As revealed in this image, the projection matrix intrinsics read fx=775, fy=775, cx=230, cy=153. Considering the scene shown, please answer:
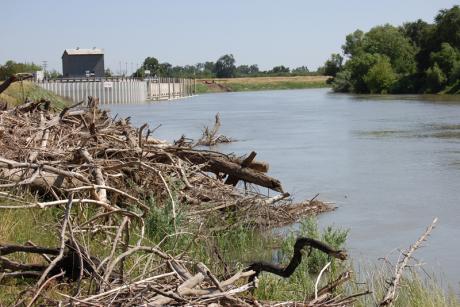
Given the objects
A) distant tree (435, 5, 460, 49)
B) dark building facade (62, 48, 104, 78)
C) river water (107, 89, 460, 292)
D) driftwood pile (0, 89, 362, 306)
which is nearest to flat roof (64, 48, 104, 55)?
dark building facade (62, 48, 104, 78)

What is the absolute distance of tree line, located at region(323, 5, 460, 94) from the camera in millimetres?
80812

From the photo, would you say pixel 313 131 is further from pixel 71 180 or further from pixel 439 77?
pixel 439 77

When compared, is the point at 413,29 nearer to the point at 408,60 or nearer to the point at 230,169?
the point at 408,60

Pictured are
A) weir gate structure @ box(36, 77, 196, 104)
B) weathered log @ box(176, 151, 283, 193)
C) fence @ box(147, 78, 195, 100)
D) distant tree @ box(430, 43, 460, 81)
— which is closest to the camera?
weathered log @ box(176, 151, 283, 193)

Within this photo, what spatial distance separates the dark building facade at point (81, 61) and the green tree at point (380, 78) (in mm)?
38964

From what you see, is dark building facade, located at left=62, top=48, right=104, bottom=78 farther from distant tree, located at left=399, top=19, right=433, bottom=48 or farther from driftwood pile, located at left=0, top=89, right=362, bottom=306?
driftwood pile, located at left=0, top=89, right=362, bottom=306

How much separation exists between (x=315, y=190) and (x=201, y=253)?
29.0 ft

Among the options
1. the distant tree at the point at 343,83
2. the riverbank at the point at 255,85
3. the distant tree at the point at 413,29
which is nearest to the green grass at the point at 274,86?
the riverbank at the point at 255,85

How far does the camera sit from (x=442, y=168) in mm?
19141

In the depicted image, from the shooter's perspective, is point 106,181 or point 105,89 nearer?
point 106,181

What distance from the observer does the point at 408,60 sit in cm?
9900

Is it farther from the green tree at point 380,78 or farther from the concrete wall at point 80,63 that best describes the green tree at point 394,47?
the concrete wall at point 80,63

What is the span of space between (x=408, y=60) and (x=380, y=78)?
357 inches

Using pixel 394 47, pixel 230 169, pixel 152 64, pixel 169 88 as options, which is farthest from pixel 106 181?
pixel 152 64
